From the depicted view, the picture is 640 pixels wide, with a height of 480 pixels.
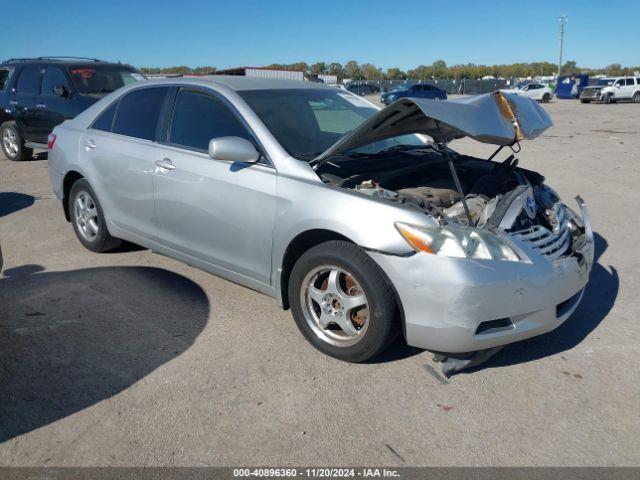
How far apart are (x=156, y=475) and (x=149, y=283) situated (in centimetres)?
242

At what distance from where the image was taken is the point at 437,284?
2959mm

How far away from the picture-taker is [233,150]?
142 inches

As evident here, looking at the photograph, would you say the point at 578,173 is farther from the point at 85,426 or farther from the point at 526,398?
the point at 85,426

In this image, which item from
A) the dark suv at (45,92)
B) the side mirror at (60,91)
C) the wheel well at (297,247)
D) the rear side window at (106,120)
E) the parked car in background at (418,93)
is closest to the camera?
the wheel well at (297,247)

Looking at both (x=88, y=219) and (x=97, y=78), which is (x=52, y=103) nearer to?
(x=97, y=78)

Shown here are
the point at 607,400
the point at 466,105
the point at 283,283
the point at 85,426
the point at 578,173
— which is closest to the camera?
→ the point at 85,426

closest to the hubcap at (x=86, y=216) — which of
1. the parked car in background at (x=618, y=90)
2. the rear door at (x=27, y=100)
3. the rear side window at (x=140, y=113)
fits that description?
the rear side window at (x=140, y=113)

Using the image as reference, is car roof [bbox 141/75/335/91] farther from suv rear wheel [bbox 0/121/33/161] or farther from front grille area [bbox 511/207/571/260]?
suv rear wheel [bbox 0/121/33/161]

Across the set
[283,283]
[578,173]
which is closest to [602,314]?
[283,283]

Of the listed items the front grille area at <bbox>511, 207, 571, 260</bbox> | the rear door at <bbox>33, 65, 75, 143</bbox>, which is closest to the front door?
the front grille area at <bbox>511, 207, 571, 260</bbox>

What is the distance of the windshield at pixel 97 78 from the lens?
10188 millimetres

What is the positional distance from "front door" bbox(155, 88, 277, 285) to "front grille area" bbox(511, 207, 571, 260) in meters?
1.55

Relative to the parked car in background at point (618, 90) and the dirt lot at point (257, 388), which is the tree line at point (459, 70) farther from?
the dirt lot at point (257, 388)

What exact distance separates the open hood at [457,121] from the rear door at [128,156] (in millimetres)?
1640
